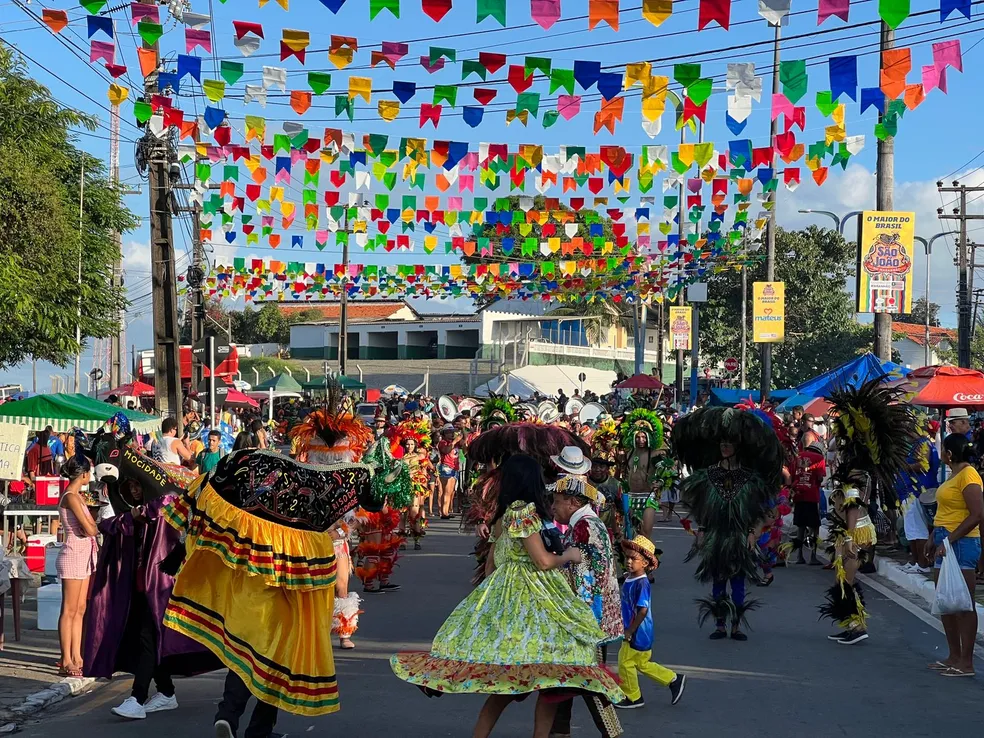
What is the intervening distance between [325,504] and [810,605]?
24.4 feet

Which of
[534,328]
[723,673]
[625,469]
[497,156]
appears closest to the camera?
[723,673]

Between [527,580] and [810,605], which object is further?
[810,605]

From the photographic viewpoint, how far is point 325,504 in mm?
6746

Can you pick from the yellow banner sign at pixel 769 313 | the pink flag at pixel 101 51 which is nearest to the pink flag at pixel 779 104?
the pink flag at pixel 101 51

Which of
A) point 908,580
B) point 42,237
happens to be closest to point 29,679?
point 908,580

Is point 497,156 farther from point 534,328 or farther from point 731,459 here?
point 534,328

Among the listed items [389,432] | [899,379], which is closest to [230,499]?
[389,432]

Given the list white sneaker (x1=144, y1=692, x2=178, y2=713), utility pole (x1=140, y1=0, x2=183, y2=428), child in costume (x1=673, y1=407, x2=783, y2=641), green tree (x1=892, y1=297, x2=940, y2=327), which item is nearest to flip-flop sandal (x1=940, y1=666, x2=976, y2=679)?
child in costume (x1=673, y1=407, x2=783, y2=641)

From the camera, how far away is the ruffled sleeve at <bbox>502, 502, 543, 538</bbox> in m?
6.21

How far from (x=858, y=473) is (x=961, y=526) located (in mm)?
2069

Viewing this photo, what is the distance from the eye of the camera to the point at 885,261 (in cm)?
1936

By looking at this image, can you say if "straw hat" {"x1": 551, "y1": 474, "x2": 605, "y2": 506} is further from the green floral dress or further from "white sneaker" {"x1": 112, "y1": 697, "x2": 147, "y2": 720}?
"white sneaker" {"x1": 112, "y1": 697, "x2": 147, "y2": 720}

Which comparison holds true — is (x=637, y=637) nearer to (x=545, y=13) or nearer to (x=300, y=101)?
(x=545, y=13)

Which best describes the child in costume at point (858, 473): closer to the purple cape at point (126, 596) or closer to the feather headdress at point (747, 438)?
the feather headdress at point (747, 438)
